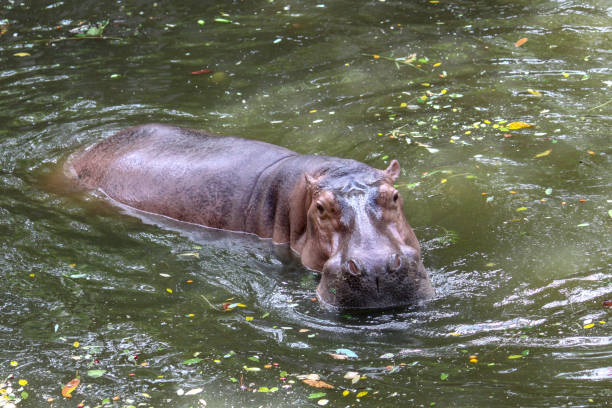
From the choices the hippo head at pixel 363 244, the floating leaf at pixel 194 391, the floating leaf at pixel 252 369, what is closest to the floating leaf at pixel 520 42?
the hippo head at pixel 363 244

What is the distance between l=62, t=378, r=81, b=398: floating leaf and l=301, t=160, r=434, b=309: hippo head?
1.88m

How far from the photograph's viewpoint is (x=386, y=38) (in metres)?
12.5

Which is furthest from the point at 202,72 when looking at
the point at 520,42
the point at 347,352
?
the point at 347,352

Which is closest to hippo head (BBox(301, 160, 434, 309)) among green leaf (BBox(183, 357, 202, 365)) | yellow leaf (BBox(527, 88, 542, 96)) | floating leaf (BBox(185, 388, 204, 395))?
green leaf (BBox(183, 357, 202, 365))

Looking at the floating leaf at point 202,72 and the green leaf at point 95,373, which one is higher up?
the floating leaf at point 202,72

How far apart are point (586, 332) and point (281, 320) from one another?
2.16 meters

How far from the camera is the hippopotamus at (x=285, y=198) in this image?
6.19 meters

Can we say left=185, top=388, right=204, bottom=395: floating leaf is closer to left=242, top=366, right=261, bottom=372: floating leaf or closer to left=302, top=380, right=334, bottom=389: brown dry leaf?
left=242, top=366, right=261, bottom=372: floating leaf

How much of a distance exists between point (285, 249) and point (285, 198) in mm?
465

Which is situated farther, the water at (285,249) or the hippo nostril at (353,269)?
the hippo nostril at (353,269)

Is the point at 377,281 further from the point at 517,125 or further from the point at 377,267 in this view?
the point at 517,125

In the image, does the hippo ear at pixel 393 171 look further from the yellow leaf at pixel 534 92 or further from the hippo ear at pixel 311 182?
the yellow leaf at pixel 534 92

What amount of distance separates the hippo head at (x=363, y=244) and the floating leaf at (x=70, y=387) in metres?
1.88

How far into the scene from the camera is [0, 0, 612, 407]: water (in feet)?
18.2
